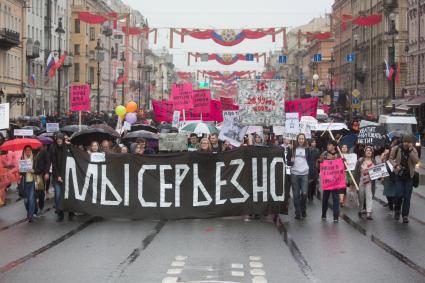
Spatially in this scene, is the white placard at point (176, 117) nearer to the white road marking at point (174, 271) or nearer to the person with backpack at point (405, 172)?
the person with backpack at point (405, 172)

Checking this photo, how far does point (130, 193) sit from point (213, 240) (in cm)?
330

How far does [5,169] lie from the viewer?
19.1m

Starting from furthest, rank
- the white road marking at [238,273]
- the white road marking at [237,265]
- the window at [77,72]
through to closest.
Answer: the window at [77,72], the white road marking at [237,265], the white road marking at [238,273]

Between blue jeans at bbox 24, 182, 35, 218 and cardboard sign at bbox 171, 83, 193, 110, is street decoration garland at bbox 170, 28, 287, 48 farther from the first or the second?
blue jeans at bbox 24, 182, 35, 218

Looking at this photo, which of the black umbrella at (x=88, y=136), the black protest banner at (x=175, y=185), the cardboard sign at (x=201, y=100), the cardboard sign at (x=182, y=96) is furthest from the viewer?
the cardboard sign at (x=182, y=96)

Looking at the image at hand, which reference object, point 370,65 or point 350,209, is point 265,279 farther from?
point 370,65

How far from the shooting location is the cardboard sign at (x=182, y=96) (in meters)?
28.2

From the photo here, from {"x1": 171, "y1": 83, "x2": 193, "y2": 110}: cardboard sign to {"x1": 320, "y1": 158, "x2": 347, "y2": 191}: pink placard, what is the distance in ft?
37.2

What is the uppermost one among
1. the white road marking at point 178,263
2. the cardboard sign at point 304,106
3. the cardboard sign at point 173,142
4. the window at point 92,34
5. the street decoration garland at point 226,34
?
the window at point 92,34

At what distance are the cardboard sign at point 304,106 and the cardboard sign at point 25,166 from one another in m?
9.44

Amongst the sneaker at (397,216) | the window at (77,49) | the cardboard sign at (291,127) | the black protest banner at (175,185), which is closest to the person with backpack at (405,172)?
the sneaker at (397,216)

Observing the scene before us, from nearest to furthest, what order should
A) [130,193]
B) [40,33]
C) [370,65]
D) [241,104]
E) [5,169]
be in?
[130,193], [5,169], [241,104], [40,33], [370,65]

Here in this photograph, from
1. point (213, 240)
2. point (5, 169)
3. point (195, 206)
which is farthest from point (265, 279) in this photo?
point (5, 169)

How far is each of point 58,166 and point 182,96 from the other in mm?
11547
